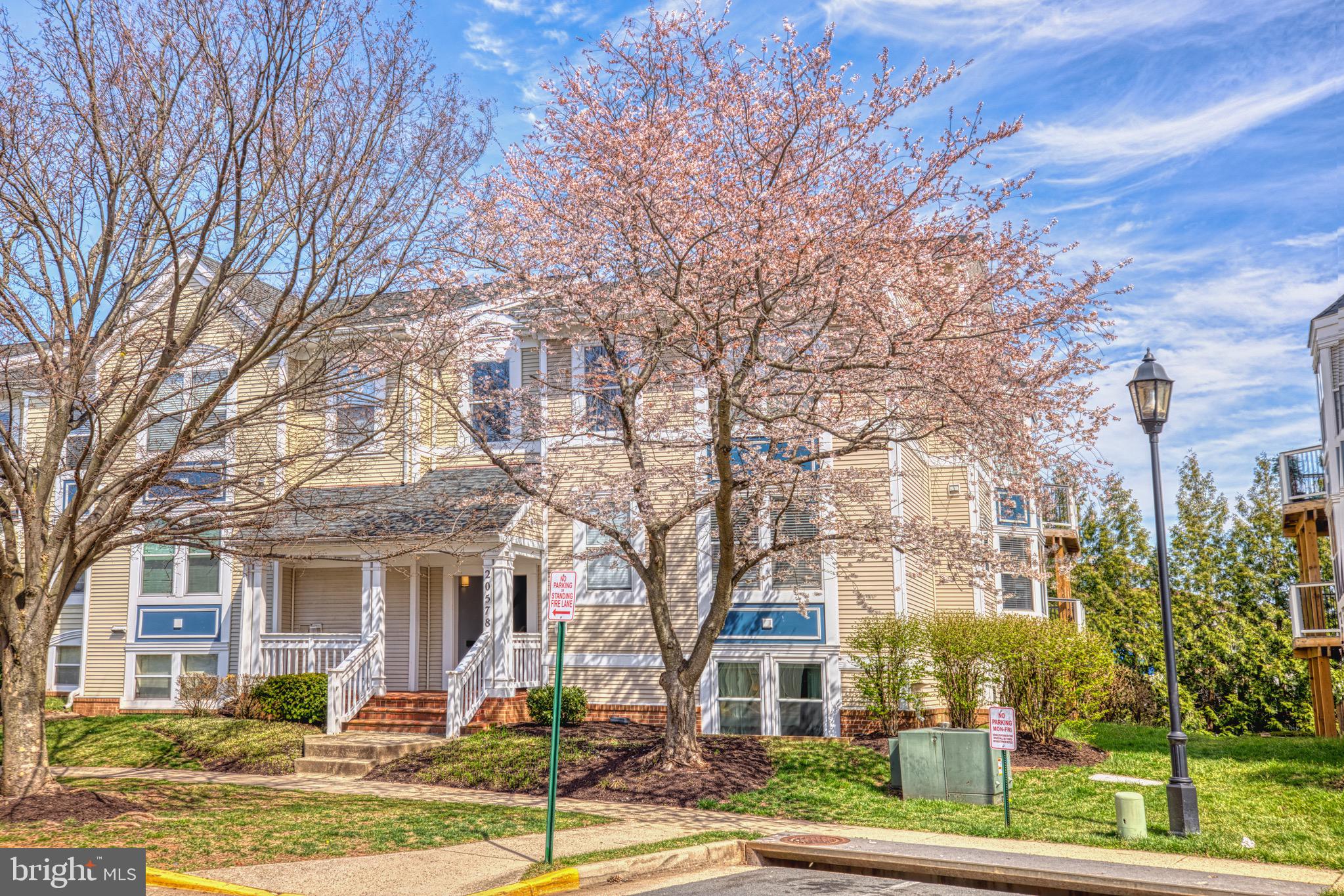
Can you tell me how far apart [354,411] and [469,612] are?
4.45 m

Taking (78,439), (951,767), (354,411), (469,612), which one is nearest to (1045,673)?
(951,767)

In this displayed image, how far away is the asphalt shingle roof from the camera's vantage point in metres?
14.2

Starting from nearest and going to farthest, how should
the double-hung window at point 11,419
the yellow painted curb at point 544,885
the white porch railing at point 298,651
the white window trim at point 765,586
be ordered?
1. the yellow painted curb at point 544,885
2. the double-hung window at point 11,419
3. the white window trim at point 765,586
4. the white porch railing at point 298,651

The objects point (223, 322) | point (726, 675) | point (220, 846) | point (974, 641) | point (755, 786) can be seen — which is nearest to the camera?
point (220, 846)

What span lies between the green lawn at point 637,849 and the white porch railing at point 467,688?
6567 mm

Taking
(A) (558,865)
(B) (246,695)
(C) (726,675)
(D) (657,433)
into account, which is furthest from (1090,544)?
(A) (558,865)

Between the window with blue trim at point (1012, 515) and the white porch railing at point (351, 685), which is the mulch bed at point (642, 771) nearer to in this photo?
the white porch railing at point (351, 685)

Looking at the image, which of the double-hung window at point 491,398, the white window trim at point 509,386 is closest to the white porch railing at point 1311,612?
the white window trim at point 509,386

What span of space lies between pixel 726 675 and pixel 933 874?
8305mm

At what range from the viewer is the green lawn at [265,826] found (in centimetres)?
978

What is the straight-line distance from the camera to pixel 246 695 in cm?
1839

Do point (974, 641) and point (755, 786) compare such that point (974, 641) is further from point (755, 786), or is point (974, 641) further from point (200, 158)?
point (200, 158)

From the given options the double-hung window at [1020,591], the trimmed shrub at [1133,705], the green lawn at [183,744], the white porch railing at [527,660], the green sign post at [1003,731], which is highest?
the double-hung window at [1020,591]

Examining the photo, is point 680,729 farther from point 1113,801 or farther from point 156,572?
point 156,572
